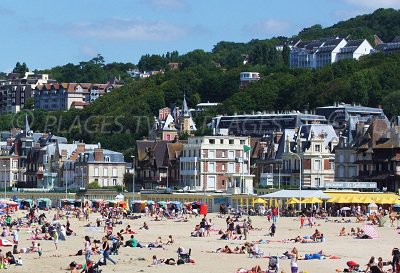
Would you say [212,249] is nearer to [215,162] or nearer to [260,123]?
[215,162]

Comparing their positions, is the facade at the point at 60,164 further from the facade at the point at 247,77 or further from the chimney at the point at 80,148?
the facade at the point at 247,77

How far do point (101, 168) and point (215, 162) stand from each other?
19.5m

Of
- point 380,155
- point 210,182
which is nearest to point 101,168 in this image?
point 210,182

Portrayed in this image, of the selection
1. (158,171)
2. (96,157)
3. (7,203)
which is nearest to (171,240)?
(7,203)

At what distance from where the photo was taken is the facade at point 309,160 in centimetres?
9444

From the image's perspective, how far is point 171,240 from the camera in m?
53.6

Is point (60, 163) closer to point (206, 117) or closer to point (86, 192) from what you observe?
point (86, 192)

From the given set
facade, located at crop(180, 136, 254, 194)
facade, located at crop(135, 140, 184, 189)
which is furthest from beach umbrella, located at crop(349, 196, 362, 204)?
facade, located at crop(135, 140, 184, 189)

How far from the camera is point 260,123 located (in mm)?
125938

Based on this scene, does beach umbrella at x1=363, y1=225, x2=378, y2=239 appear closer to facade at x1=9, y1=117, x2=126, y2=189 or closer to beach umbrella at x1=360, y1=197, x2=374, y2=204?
beach umbrella at x1=360, y1=197, x2=374, y2=204

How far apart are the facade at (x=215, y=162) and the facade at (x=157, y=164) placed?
4.40m

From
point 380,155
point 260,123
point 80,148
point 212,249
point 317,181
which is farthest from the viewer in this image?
point 260,123

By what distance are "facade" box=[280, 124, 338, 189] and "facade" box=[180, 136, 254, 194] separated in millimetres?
4200

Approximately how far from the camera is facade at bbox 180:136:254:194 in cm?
9981
